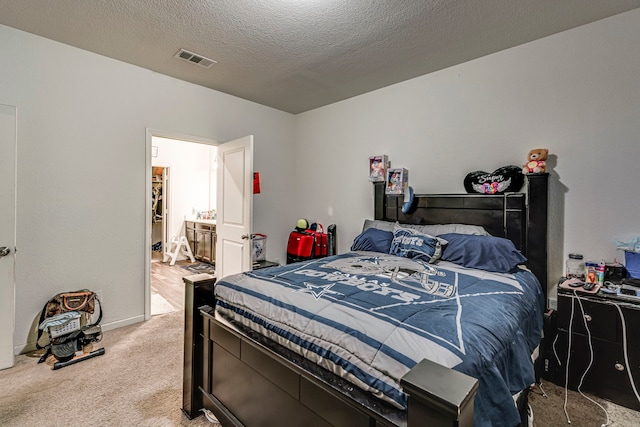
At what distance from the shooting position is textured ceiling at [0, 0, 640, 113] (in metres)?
2.12

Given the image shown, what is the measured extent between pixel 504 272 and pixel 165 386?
257 centimetres

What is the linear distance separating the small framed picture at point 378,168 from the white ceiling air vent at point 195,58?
2.00 metres

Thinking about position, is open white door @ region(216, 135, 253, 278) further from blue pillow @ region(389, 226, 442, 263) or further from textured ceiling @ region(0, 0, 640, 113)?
blue pillow @ region(389, 226, 442, 263)

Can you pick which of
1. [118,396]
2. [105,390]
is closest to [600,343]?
[118,396]

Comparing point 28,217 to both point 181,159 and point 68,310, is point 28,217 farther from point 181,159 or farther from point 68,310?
point 181,159

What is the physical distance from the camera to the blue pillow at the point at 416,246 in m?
2.44

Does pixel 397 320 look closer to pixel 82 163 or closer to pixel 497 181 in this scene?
pixel 497 181

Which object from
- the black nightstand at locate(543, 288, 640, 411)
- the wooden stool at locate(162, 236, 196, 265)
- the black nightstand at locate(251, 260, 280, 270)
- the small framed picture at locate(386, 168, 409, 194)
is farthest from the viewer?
the wooden stool at locate(162, 236, 196, 265)

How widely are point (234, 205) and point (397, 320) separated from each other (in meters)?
2.77

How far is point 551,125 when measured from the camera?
98.6 inches

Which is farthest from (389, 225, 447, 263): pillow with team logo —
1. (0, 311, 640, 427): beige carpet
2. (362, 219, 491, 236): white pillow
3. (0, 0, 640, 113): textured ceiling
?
(0, 0, 640, 113): textured ceiling

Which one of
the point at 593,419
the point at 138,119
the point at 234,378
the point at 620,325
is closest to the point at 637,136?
the point at 620,325

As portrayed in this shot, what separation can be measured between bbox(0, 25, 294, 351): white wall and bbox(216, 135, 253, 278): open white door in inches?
20.7

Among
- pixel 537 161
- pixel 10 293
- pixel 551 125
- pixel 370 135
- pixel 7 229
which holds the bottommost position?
pixel 10 293
